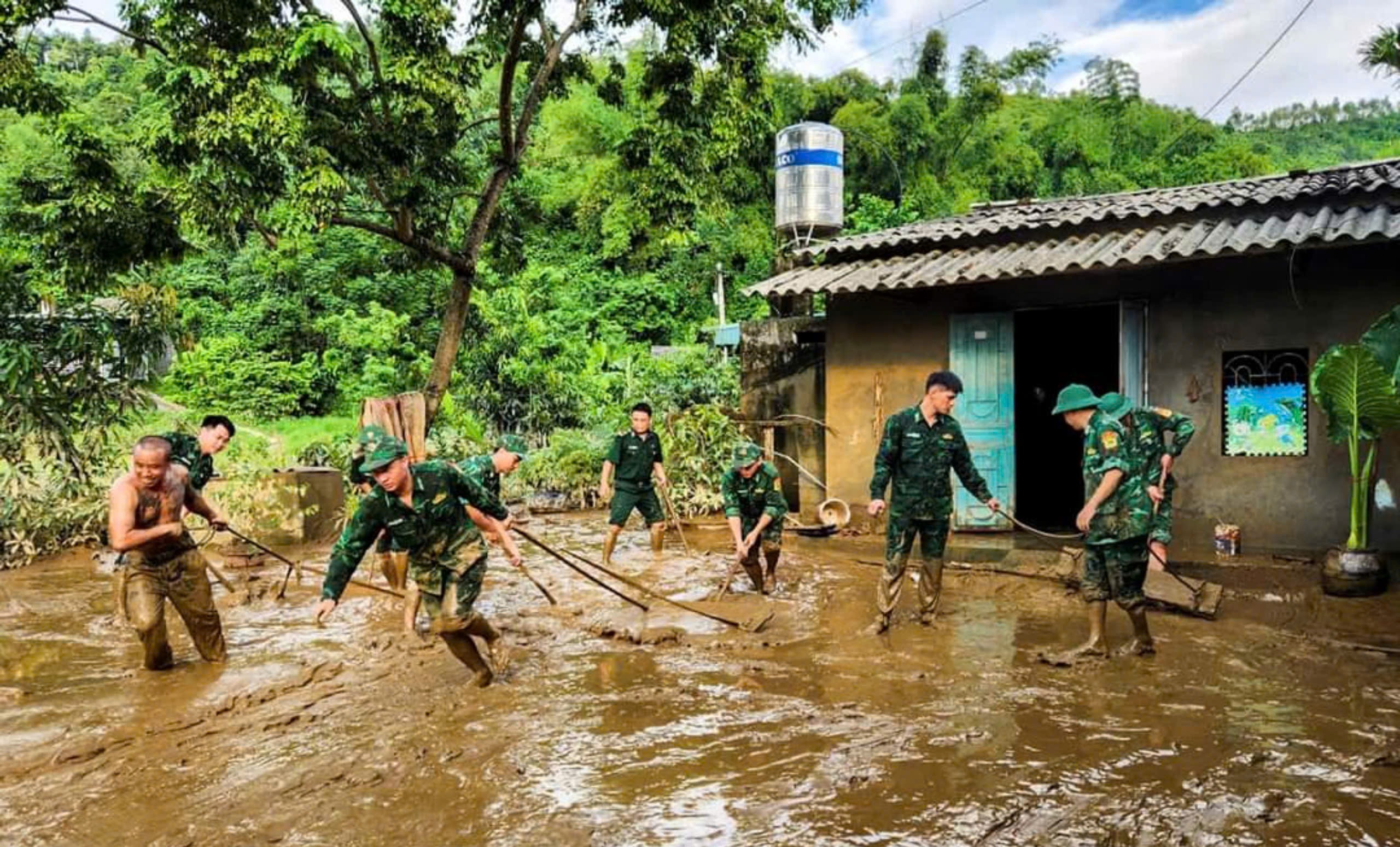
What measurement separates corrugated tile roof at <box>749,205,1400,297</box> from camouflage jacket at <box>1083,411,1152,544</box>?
2.91 metres

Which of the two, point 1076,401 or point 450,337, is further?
point 450,337

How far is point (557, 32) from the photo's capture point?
39.9ft

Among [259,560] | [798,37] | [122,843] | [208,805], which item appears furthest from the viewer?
[798,37]

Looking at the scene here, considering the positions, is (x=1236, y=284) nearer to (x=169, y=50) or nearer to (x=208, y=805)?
(x=208, y=805)

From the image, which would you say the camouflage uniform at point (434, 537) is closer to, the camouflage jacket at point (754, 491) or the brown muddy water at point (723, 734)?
the brown muddy water at point (723, 734)

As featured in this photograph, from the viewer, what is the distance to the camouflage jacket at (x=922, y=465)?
6805 mm

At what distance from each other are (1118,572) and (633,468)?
15.9 ft

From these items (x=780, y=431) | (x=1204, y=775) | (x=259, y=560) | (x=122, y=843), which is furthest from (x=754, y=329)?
(x=122, y=843)

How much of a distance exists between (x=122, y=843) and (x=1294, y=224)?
9341 millimetres

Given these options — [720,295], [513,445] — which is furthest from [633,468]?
[720,295]

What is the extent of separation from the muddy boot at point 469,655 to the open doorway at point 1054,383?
891cm

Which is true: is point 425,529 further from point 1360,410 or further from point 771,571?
point 1360,410

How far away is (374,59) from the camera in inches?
403

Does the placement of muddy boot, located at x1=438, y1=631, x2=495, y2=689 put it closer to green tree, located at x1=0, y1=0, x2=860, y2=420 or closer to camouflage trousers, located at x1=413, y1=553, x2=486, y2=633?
camouflage trousers, located at x1=413, y1=553, x2=486, y2=633
